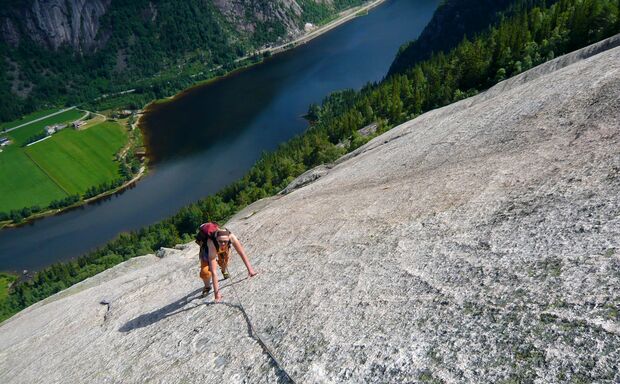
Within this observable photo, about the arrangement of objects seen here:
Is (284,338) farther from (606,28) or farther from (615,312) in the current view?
(606,28)

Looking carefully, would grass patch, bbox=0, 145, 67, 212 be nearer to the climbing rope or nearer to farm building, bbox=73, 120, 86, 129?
farm building, bbox=73, 120, 86, 129

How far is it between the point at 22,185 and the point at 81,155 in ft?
73.4

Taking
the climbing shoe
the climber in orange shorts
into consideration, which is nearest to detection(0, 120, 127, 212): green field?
the climbing shoe

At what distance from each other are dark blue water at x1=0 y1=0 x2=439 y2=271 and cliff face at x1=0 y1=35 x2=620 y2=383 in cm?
9773

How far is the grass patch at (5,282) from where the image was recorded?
90.4m

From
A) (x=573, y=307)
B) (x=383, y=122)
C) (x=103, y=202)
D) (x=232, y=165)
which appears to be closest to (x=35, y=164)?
(x=103, y=202)

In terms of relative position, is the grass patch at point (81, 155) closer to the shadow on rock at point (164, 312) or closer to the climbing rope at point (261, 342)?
the shadow on rock at point (164, 312)

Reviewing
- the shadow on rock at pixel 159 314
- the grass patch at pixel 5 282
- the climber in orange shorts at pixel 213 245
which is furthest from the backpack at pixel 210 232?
the grass patch at pixel 5 282

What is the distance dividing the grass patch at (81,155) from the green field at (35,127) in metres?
14.4

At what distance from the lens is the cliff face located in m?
8.03

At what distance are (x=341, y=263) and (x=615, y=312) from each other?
24.9 ft

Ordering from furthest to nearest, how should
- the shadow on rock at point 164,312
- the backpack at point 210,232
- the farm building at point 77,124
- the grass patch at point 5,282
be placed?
the farm building at point 77,124 → the grass patch at point 5,282 → the shadow on rock at point 164,312 → the backpack at point 210,232

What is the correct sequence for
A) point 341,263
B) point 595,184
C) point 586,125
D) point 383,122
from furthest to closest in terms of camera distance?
point 383,122 < point 586,125 < point 341,263 < point 595,184

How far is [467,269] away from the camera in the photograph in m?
10.4
